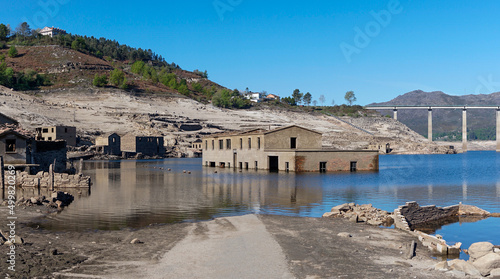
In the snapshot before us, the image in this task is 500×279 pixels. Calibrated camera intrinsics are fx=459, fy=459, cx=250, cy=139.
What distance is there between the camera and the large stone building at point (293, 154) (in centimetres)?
5897

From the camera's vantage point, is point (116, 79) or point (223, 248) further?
point (116, 79)

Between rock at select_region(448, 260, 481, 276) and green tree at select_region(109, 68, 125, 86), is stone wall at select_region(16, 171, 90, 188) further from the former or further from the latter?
green tree at select_region(109, 68, 125, 86)

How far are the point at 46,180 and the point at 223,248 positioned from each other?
2518 cm

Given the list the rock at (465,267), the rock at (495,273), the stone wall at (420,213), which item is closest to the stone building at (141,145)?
the stone wall at (420,213)

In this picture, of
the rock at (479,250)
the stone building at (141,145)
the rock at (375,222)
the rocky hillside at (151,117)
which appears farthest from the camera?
the rocky hillside at (151,117)

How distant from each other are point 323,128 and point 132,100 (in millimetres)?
71666

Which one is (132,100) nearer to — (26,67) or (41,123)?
(41,123)

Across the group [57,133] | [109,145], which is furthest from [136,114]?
[57,133]

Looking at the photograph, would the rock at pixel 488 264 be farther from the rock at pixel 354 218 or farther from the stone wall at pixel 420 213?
the rock at pixel 354 218

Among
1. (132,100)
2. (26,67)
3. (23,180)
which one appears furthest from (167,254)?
(26,67)

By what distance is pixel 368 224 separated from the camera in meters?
22.4

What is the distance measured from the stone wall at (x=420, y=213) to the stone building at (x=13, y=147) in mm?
31181

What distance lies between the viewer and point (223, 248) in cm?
1661

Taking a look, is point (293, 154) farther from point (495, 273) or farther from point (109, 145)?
point (109, 145)
